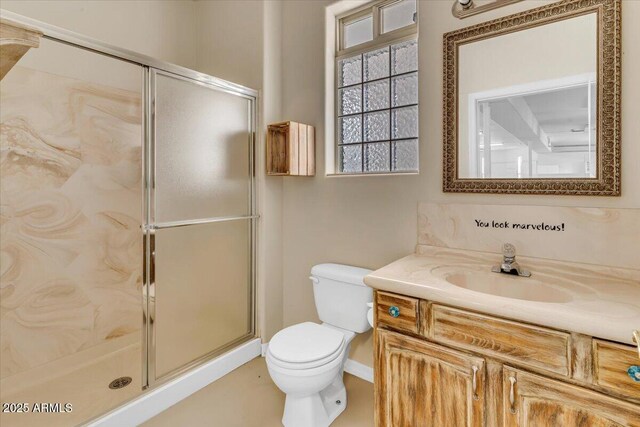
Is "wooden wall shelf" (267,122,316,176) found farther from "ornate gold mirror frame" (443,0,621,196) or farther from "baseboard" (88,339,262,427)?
"baseboard" (88,339,262,427)

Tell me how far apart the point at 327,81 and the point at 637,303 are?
A: 189cm

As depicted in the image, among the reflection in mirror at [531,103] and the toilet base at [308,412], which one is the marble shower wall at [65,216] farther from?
the reflection in mirror at [531,103]

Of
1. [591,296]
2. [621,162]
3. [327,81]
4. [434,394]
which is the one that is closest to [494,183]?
[621,162]

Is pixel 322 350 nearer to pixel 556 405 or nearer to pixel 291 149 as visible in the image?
pixel 556 405

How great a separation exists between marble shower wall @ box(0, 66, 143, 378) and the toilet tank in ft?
3.60

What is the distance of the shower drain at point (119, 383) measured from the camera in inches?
73.8

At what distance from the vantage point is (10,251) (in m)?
1.83

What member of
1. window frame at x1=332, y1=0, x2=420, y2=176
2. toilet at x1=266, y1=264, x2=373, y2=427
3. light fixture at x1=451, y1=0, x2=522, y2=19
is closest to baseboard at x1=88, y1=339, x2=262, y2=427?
toilet at x1=266, y1=264, x2=373, y2=427

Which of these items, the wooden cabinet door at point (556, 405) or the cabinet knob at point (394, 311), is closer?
the wooden cabinet door at point (556, 405)

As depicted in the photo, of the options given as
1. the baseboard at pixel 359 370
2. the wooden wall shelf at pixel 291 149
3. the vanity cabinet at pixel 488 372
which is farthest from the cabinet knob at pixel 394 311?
the wooden wall shelf at pixel 291 149

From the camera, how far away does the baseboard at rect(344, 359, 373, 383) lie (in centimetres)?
202

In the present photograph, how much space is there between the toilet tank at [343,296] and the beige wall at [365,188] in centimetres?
20

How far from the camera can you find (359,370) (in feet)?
6.77

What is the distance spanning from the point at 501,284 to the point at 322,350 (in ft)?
2.85
